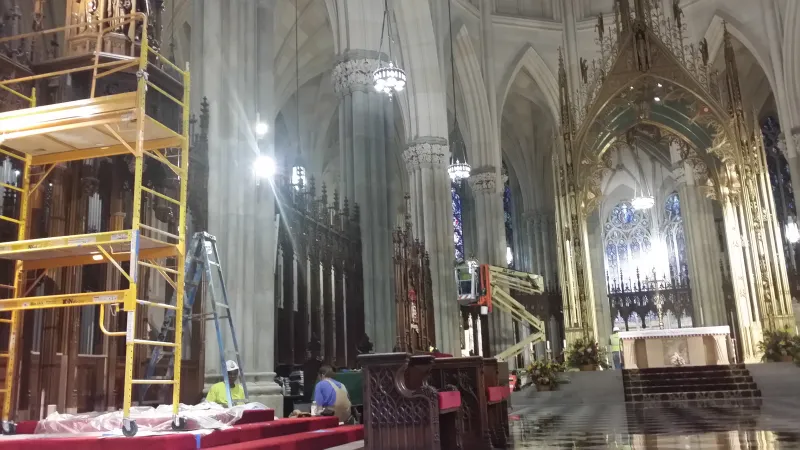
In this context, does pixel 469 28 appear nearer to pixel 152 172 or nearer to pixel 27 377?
pixel 152 172

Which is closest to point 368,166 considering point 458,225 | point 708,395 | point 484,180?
point 708,395

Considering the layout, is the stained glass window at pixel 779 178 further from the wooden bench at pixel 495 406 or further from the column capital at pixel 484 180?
the wooden bench at pixel 495 406

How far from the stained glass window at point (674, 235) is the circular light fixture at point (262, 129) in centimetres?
3039

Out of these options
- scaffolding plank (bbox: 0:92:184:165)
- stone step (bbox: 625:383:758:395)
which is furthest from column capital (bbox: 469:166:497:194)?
scaffolding plank (bbox: 0:92:184:165)

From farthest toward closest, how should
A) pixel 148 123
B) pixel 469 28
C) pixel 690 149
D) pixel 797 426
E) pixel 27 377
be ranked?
pixel 469 28 < pixel 690 149 < pixel 797 426 < pixel 27 377 < pixel 148 123

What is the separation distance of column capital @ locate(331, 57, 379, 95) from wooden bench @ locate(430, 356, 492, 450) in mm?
9566

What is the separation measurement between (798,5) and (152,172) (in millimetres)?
22029

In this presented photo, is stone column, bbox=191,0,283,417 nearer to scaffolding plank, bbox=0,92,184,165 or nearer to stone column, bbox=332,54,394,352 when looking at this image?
scaffolding plank, bbox=0,92,184,165

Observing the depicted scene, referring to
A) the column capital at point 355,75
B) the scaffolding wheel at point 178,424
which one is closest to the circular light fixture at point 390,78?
the column capital at point 355,75

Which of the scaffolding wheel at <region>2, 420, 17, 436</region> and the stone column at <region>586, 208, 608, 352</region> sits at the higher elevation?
the stone column at <region>586, 208, 608, 352</region>

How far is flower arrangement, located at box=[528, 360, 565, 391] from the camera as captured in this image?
16047mm

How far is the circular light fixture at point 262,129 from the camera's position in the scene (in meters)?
10.7

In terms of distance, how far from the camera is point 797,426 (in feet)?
25.4

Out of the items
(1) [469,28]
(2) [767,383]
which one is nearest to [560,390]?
(2) [767,383]
